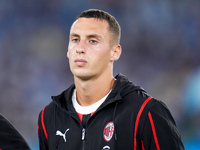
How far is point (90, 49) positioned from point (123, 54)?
15.9 ft

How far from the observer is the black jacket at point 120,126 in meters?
2.59

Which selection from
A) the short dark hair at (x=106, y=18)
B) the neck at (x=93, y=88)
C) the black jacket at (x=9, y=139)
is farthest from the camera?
the short dark hair at (x=106, y=18)

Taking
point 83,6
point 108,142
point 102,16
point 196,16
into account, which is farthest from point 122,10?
point 108,142

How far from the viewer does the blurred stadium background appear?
7.16m

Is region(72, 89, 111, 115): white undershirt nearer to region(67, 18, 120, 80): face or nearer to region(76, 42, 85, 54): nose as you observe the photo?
region(67, 18, 120, 80): face

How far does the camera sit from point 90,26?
2.84m

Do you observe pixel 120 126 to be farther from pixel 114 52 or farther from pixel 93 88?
pixel 114 52

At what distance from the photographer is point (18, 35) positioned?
24.8ft

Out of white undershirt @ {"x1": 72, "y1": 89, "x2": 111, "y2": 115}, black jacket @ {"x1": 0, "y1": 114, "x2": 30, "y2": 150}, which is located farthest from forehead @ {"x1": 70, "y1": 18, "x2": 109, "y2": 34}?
black jacket @ {"x1": 0, "y1": 114, "x2": 30, "y2": 150}

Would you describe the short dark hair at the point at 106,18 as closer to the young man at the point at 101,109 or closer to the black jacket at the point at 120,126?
the young man at the point at 101,109

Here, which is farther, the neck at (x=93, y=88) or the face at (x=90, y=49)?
the neck at (x=93, y=88)

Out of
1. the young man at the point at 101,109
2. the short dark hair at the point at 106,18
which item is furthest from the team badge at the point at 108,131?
the short dark hair at the point at 106,18

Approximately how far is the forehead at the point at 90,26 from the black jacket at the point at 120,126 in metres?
0.40

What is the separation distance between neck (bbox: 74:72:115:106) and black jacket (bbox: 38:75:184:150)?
0.21 ft
